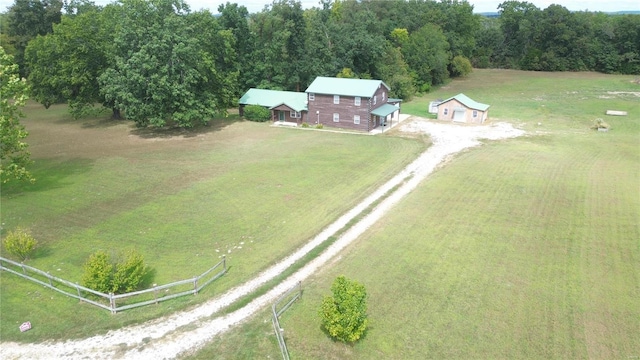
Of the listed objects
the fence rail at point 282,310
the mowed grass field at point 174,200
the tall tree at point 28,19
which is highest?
the tall tree at point 28,19

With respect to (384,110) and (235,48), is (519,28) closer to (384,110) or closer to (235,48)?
(384,110)

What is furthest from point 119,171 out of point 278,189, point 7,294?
point 7,294

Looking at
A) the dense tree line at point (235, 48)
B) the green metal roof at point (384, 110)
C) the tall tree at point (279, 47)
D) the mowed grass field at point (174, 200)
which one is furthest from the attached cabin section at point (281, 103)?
the green metal roof at point (384, 110)

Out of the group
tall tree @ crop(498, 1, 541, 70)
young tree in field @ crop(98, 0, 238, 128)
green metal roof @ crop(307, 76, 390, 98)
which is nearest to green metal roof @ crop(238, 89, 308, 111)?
green metal roof @ crop(307, 76, 390, 98)

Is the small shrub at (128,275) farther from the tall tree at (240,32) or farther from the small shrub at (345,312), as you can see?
the tall tree at (240,32)

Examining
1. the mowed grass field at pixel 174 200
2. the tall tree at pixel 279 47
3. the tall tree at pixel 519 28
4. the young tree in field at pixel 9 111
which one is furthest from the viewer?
the tall tree at pixel 519 28

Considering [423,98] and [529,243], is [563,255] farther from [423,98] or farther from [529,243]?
[423,98]
